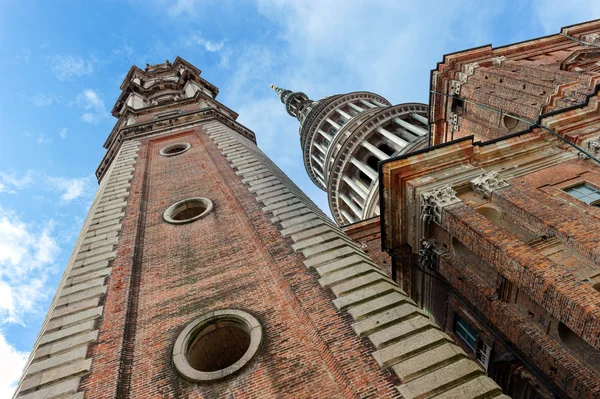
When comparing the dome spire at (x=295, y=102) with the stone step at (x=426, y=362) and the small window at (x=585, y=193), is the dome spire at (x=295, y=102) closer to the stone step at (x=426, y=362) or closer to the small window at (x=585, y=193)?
the small window at (x=585, y=193)

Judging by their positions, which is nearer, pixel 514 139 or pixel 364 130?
pixel 514 139

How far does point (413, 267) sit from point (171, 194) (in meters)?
8.58

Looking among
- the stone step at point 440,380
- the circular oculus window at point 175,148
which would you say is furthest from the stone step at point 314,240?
the circular oculus window at point 175,148

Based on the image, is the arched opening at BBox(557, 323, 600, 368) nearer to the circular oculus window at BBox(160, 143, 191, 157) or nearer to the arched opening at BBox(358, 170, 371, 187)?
the circular oculus window at BBox(160, 143, 191, 157)

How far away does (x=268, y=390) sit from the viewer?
739 cm

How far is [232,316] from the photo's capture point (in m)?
9.17

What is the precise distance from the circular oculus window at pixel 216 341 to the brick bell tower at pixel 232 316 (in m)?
0.03

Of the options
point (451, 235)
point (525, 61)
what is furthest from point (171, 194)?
point (525, 61)

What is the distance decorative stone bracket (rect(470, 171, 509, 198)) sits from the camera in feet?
38.5

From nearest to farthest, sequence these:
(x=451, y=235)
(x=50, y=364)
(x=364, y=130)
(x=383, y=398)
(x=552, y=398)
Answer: (x=383, y=398), (x=50, y=364), (x=552, y=398), (x=451, y=235), (x=364, y=130)

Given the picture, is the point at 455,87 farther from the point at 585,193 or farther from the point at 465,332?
the point at 465,332

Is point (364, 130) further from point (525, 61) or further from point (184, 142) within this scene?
point (184, 142)

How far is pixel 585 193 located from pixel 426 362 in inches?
281

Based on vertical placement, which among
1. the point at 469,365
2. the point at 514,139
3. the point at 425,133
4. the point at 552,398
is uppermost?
the point at 425,133
